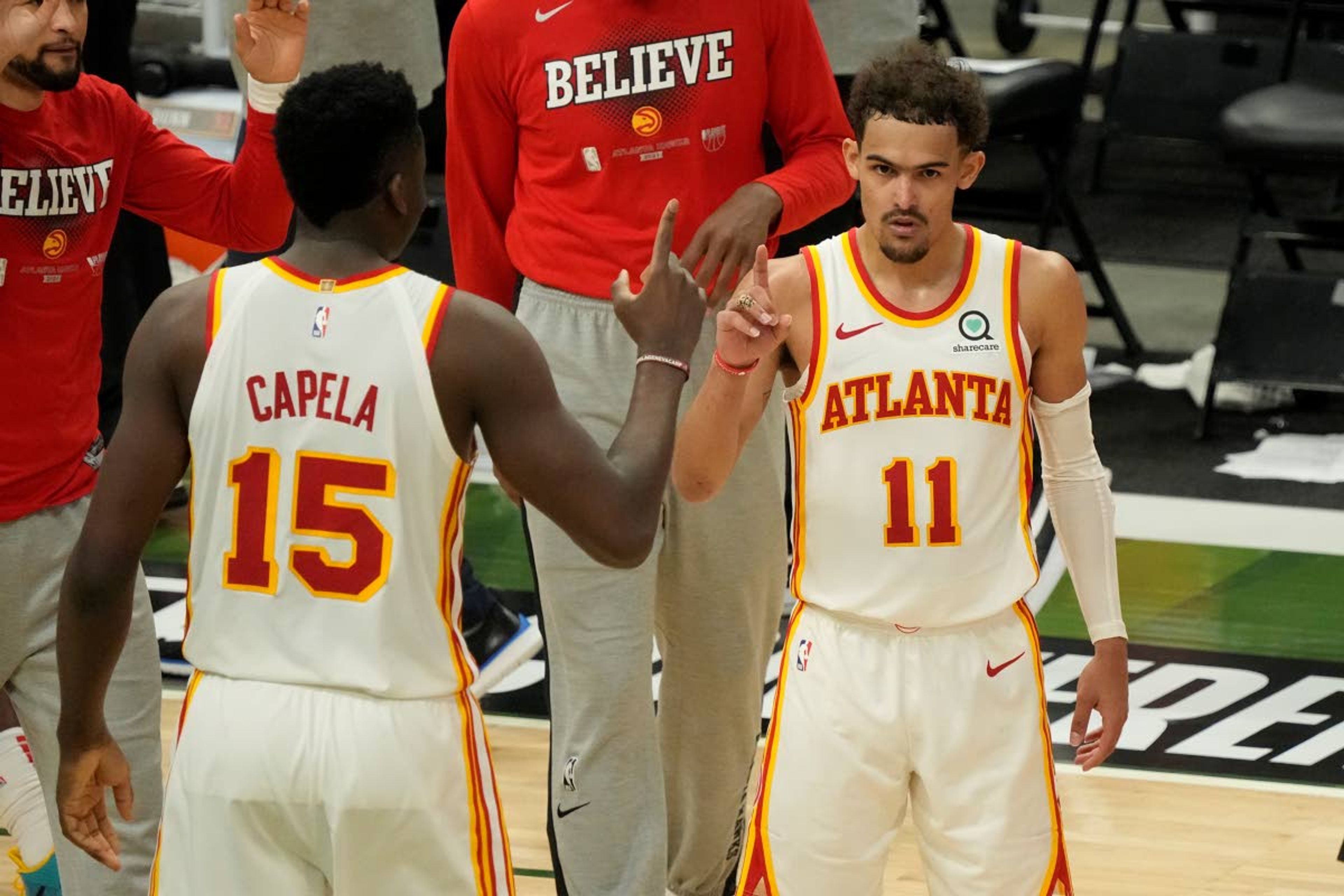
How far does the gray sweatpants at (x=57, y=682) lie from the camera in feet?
12.9

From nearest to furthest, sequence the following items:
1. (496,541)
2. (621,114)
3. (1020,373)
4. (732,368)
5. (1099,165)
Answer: (732,368) → (1020,373) → (621,114) → (496,541) → (1099,165)

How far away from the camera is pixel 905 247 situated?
353 cm

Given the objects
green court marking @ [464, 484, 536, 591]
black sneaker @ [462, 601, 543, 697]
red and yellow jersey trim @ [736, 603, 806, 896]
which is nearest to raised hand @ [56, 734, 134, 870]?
red and yellow jersey trim @ [736, 603, 806, 896]

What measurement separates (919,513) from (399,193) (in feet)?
3.32

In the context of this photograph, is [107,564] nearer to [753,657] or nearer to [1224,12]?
[753,657]

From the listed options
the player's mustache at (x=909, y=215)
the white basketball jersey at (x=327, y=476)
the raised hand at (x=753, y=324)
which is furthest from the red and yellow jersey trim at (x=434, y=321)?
the player's mustache at (x=909, y=215)

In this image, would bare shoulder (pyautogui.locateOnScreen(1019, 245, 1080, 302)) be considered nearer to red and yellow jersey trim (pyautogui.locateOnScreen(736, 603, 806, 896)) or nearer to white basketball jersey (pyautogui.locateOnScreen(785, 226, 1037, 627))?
white basketball jersey (pyautogui.locateOnScreen(785, 226, 1037, 627))

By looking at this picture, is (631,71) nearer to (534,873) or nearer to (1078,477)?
(1078,477)

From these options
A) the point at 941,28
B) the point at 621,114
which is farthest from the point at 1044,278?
the point at 941,28

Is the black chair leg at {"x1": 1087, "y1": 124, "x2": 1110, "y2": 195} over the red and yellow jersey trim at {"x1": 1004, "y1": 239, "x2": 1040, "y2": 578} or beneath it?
beneath

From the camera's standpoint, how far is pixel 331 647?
2971 millimetres

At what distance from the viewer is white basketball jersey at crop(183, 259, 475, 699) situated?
2936mm

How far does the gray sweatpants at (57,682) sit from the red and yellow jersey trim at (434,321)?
4.15 ft

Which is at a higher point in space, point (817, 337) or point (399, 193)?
point (399, 193)
